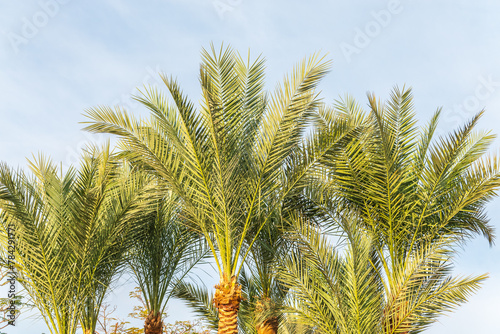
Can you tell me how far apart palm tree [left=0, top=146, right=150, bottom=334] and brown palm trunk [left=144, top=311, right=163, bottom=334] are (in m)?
2.10

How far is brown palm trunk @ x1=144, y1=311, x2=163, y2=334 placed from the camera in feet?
36.0

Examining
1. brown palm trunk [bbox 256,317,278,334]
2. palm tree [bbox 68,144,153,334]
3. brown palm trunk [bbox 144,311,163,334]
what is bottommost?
brown palm trunk [bbox 256,317,278,334]

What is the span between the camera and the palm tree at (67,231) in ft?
27.8

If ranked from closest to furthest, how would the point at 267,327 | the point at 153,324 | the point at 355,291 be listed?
1. the point at 355,291
2. the point at 267,327
3. the point at 153,324

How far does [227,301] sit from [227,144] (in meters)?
2.60

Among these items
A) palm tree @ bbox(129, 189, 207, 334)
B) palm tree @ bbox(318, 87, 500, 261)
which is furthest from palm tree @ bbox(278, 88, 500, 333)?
palm tree @ bbox(129, 189, 207, 334)

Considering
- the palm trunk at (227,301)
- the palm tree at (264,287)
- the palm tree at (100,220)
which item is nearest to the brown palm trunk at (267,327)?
the palm tree at (264,287)

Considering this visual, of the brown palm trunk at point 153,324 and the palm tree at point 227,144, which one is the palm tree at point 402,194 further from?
the brown palm trunk at point 153,324

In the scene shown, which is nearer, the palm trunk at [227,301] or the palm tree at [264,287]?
the palm trunk at [227,301]

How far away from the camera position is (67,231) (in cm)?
875

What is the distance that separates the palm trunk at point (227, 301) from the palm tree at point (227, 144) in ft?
0.05

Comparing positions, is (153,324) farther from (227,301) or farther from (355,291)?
(355,291)

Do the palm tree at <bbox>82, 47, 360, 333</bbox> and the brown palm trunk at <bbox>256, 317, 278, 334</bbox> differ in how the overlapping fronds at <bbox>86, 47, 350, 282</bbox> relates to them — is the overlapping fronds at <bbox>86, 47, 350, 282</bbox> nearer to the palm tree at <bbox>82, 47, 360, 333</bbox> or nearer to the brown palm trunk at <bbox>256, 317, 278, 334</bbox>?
the palm tree at <bbox>82, 47, 360, 333</bbox>

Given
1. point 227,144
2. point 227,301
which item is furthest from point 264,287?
point 227,144
